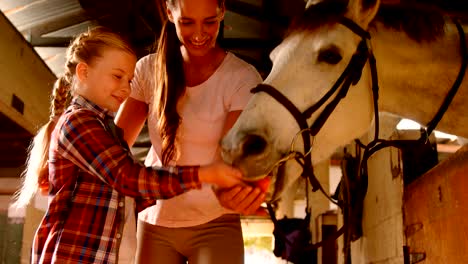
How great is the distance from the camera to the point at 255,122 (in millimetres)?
1399

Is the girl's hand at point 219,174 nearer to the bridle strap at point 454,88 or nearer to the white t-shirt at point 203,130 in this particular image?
the white t-shirt at point 203,130

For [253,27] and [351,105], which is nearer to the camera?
[351,105]

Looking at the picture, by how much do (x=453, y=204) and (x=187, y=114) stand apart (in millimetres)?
893

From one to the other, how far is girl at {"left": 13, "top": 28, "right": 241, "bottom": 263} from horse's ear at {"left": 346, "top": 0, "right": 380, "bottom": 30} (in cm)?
62

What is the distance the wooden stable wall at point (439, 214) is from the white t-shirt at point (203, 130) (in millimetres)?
684

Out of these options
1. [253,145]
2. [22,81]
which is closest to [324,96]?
[253,145]

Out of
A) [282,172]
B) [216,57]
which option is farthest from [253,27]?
[282,172]

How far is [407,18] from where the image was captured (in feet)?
5.42

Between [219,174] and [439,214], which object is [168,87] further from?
[439,214]

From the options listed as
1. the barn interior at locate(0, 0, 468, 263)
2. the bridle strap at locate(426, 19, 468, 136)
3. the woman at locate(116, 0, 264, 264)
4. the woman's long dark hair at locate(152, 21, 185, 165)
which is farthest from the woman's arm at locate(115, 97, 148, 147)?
the barn interior at locate(0, 0, 468, 263)

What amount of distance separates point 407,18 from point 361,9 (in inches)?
6.5

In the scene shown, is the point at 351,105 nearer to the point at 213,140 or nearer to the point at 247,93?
the point at 247,93

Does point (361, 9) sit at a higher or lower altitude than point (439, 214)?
higher

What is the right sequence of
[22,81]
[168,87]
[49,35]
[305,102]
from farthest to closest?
[49,35] → [22,81] → [168,87] → [305,102]
